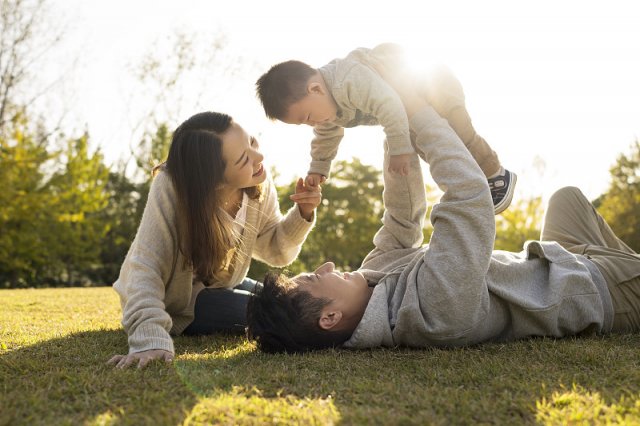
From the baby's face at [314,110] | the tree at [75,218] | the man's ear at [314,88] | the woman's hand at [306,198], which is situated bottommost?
the tree at [75,218]

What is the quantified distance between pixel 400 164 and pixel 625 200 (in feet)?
52.9

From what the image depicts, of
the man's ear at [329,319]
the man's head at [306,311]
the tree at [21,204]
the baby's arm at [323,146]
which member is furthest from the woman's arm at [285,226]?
the tree at [21,204]

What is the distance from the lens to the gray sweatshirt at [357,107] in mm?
3373

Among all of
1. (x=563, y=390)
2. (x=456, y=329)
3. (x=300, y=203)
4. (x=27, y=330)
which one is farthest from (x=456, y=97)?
(x=27, y=330)

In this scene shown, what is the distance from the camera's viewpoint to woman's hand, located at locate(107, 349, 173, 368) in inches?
103

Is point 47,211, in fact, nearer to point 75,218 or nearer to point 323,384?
point 75,218

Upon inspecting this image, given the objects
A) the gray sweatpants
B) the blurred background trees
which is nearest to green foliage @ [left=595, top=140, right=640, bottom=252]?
the blurred background trees

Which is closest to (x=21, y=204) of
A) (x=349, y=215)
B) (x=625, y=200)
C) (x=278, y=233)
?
(x=349, y=215)

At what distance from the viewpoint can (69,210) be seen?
16.4 meters

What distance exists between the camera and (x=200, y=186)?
131 inches

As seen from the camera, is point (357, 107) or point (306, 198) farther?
point (306, 198)

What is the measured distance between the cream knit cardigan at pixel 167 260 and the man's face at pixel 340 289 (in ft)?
2.52

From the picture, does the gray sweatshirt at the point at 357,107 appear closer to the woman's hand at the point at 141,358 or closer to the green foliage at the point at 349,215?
the woman's hand at the point at 141,358

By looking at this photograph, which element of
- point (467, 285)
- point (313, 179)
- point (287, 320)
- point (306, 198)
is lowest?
point (287, 320)
